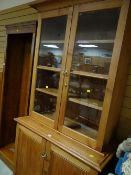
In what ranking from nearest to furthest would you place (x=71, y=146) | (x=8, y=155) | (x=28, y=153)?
(x=71, y=146)
(x=28, y=153)
(x=8, y=155)

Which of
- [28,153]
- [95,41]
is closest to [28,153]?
[28,153]

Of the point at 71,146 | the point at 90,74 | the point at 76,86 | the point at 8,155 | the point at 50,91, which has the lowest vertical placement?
the point at 8,155

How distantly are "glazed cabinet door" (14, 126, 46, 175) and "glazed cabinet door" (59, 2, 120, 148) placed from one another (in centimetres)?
31

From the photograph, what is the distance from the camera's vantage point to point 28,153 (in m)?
1.74

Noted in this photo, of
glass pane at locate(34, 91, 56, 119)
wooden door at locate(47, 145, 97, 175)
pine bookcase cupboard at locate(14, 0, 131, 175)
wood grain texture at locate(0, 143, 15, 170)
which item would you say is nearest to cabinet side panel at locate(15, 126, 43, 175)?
pine bookcase cupboard at locate(14, 0, 131, 175)

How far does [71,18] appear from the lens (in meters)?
1.45

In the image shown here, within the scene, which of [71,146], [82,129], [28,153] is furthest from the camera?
[28,153]

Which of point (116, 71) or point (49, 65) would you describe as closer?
point (116, 71)

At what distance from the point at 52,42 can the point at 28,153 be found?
119cm

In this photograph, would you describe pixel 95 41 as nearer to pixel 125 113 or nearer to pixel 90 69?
pixel 90 69

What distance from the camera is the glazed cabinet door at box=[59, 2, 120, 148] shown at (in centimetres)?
133

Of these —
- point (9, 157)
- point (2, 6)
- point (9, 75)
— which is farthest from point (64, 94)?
point (2, 6)

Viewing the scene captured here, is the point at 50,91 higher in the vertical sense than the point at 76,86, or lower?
lower

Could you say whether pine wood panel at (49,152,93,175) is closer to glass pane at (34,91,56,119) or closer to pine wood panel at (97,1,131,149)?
pine wood panel at (97,1,131,149)
